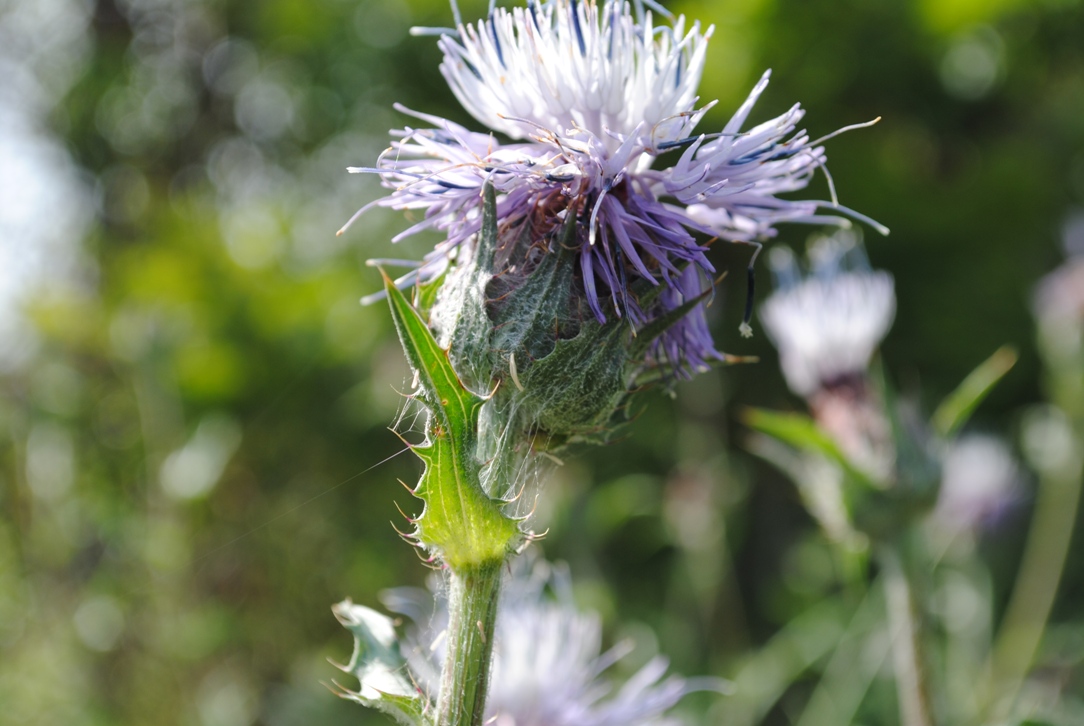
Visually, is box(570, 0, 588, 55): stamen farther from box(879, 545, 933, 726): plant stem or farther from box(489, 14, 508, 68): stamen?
box(879, 545, 933, 726): plant stem

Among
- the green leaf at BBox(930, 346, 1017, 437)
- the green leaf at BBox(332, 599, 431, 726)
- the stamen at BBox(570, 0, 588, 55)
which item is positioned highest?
the stamen at BBox(570, 0, 588, 55)

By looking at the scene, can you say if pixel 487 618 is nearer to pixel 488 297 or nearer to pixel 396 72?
pixel 488 297

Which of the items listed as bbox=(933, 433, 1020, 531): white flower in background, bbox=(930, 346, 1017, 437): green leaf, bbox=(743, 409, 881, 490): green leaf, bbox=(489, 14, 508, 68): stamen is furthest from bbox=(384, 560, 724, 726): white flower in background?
bbox=(933, 433, 1020, 531): white flower in background

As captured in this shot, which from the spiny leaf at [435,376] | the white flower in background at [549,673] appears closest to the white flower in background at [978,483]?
the white flower in background at [549,673]

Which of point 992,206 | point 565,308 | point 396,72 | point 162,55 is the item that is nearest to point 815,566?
point 992,206

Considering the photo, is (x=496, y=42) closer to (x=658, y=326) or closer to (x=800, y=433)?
(x=658, y=326)
